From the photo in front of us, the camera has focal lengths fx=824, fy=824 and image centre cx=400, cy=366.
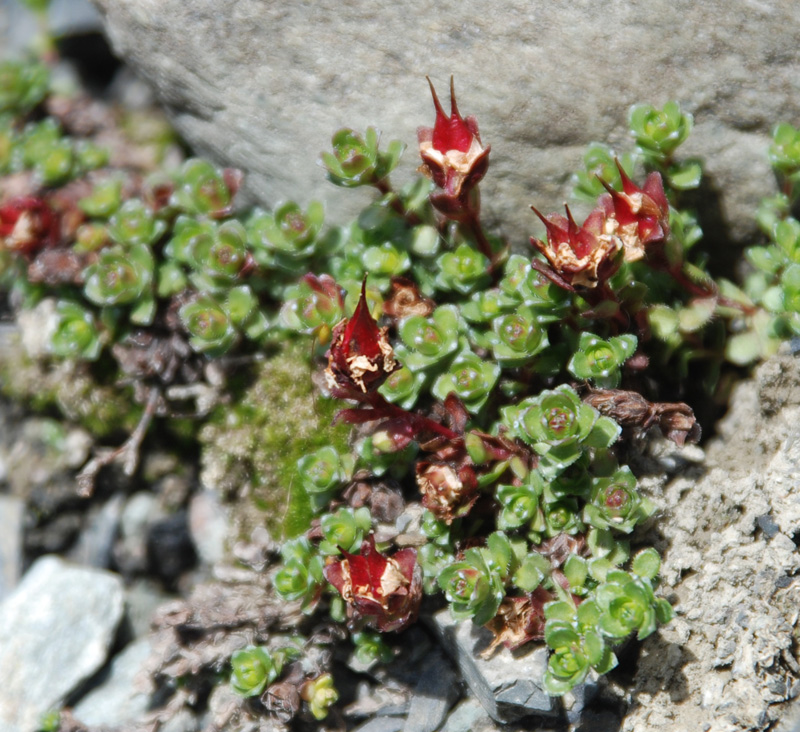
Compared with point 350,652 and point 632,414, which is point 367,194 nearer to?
point 632,414

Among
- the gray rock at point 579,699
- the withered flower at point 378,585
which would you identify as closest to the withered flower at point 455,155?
the withered flower at point 378,585

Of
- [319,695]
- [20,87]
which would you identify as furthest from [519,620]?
[20,87]

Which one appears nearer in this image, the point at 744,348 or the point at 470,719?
the point at 470,719

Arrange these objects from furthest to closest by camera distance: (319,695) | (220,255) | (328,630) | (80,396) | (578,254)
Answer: (80,396), (220,255), (328,630), (319,695), (578,254)

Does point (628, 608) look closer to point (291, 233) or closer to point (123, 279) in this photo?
point (291, 233)

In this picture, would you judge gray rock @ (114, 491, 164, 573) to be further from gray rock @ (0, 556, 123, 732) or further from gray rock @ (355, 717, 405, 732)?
gray rock @ (355, 717, 405, 732)
